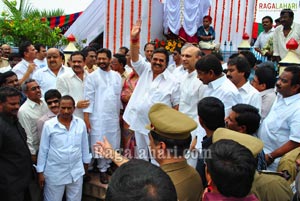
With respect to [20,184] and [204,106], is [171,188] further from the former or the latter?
[20,184]

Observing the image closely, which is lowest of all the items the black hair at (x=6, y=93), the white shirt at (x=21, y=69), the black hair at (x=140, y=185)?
the black hair at (x=140, y=185)

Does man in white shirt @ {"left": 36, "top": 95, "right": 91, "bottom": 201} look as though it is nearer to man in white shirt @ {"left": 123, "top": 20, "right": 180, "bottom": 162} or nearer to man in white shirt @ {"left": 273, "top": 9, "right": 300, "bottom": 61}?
man in white shirt @ {"left": 123, "top": 20, "right": 180, "bottom": 162}

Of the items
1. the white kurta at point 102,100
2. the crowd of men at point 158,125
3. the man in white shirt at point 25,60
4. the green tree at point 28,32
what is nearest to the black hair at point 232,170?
the crowd of men at point 158,125

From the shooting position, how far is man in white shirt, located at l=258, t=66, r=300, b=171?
281cm

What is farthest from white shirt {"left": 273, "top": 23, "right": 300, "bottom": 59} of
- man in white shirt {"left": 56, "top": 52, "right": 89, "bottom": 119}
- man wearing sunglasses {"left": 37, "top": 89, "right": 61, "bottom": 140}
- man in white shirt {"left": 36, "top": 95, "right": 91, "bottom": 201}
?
man wearing sunglasses {"left": 37, "top": 89, "right": 61, "bottom": 140}

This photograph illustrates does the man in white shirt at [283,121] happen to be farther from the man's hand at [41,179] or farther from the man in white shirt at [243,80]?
the man's hand at [41,179]

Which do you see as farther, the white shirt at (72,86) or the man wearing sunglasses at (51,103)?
the white shirt at (72,86)

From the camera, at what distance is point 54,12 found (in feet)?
43.8

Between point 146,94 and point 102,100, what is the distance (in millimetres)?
574

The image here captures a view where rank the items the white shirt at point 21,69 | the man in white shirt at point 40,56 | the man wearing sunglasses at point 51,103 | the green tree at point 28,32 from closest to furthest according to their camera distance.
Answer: the man wearing sunglasses at point 51,103 → the white shirt at point 21,69 → the man in white shirt at point 40,56 → the green tree at point 28,32

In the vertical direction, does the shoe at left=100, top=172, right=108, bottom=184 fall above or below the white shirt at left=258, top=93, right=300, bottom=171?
below

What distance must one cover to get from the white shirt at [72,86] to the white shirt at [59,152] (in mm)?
634

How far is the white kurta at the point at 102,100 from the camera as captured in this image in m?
4.08

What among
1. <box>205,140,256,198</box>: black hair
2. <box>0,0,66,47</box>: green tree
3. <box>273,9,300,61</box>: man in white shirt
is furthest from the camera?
<box>0,0,66,47</box>: green tree
